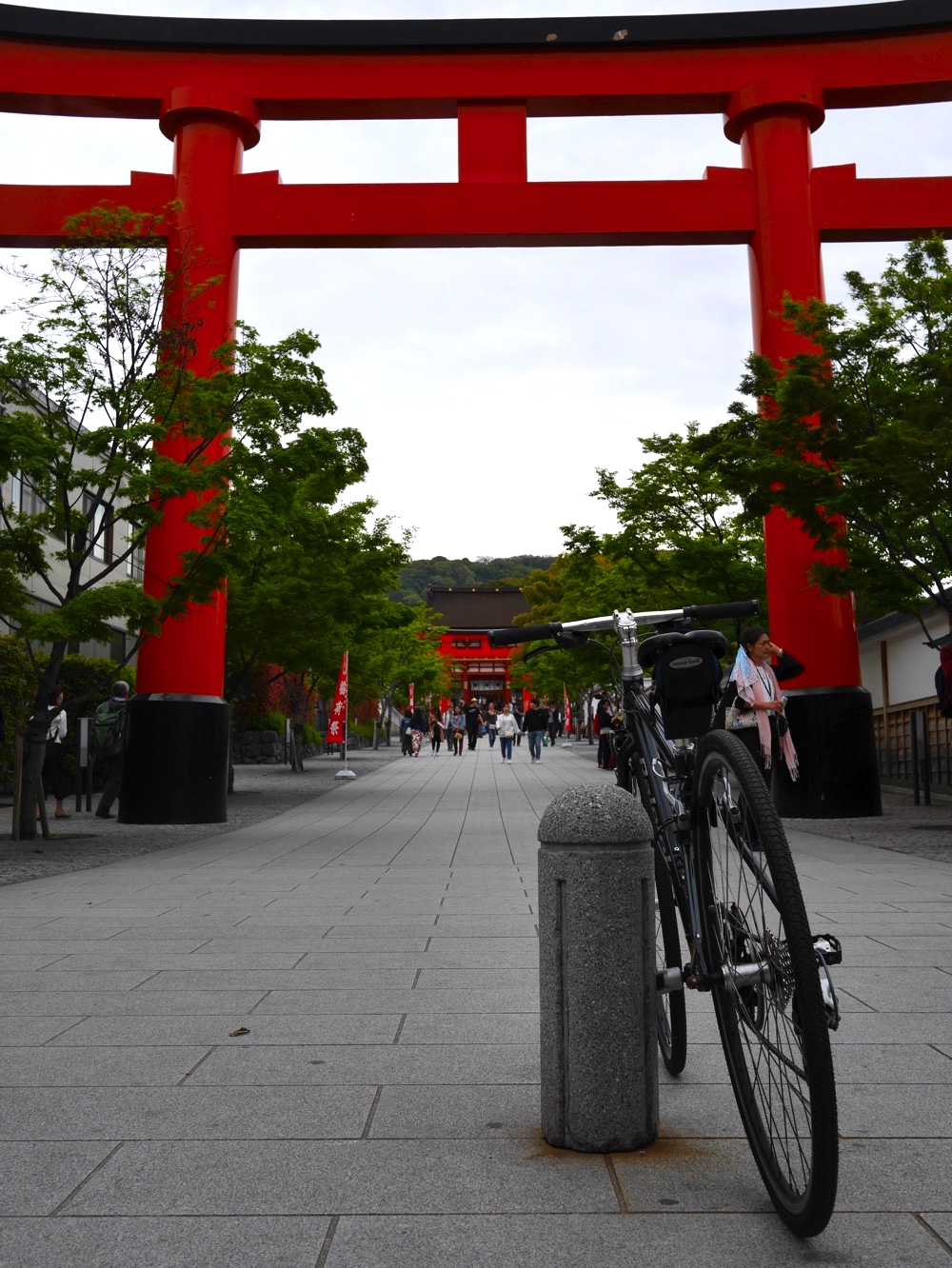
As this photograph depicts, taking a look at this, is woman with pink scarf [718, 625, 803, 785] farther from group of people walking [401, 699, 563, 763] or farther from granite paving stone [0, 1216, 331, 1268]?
group of people walking [401, 699, 563, 763]

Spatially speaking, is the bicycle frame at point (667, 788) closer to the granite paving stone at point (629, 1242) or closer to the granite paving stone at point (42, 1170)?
the granite paving stone at point (629, 1242)

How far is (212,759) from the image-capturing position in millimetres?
13297

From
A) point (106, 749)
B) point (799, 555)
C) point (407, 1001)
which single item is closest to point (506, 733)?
point (106, 749)

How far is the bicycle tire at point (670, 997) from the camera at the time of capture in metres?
3.30

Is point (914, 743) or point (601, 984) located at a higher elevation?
point (914, 743)

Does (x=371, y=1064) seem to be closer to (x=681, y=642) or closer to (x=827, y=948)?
(x=681, y=642)

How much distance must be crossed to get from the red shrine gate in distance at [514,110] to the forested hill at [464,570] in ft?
278

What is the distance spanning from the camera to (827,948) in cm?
229

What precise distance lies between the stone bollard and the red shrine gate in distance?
11.4 metres

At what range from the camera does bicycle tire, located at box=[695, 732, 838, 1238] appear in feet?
7.16

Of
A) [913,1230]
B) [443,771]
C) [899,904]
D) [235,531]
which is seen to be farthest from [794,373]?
[443,771]

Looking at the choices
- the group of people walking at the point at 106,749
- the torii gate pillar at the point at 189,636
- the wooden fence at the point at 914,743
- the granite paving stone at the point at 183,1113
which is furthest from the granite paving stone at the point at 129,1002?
the wooden fence at the point at 914,743

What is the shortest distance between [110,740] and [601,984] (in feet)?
41.4

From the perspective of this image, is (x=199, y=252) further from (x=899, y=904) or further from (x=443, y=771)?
(x=443, y=771)
